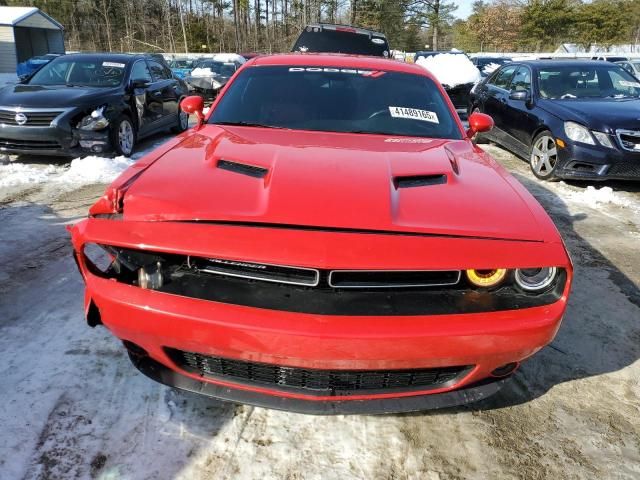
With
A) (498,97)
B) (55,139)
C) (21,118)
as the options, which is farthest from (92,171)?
(498,97)

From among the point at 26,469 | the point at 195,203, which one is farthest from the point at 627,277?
the point at 26,469

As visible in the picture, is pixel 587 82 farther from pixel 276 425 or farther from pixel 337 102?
pixel 276 425

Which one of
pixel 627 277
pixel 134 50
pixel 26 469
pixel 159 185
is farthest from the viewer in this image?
pixel 134 50

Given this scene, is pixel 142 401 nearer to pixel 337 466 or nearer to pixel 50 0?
pixel 337 466

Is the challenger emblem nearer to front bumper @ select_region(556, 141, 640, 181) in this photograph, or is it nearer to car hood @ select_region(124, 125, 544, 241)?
car hood @ select_region(124, 125, 544, 241)

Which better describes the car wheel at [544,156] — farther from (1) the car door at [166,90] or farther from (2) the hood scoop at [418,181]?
(1) the car door at [166,90]

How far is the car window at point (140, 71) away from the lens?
25.4 feet

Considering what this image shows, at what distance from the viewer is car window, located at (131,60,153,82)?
7.76 meters

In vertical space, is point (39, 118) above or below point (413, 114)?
below

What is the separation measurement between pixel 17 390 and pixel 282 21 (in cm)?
5516

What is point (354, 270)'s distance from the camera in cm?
172

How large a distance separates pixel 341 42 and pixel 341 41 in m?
0.02

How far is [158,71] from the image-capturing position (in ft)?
29.2

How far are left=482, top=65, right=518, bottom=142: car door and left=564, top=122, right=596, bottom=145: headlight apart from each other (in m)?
1.68
